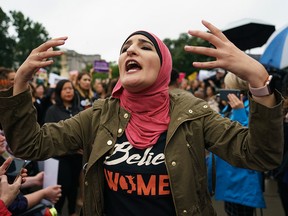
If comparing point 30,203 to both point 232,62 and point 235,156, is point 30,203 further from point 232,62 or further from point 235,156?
point 232,62

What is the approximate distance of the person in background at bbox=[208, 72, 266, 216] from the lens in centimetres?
275

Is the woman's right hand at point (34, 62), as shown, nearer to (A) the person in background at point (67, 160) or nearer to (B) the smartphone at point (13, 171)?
(B) the smartphone at point (13, 171)

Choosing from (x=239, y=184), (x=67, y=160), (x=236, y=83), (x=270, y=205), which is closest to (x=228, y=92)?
(x=236, y=83)

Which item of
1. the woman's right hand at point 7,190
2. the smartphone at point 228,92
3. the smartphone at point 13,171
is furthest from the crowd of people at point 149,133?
the smartphone at point 228,92

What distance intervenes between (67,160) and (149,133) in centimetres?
258

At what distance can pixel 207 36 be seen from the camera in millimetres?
1271

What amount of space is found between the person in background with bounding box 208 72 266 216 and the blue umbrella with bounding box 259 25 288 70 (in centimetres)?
200

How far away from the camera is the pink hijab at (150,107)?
1.62 metres

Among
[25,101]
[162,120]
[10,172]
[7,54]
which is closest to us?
[25,101]

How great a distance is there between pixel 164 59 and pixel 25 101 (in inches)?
31.5

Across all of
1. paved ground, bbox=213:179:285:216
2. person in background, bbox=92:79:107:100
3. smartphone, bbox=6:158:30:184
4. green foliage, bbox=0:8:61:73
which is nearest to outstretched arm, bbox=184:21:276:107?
smartphone, bbox=6:158:30:184

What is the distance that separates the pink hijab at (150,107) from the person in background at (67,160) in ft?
7.91

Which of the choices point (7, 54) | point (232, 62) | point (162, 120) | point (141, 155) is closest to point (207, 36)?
point (232, 62)

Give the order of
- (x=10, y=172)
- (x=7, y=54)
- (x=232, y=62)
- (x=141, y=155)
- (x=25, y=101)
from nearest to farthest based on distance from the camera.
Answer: (x=232, y=62) → (x=25, y=101) → (x=141, y=155) → (x=10, y=172) → (x=7, y=54)
